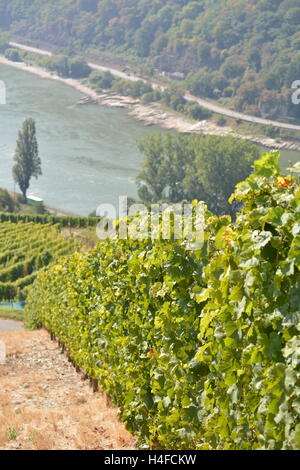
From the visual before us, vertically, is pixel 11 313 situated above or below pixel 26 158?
below

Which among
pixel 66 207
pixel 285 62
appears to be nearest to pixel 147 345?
pixel 66 207

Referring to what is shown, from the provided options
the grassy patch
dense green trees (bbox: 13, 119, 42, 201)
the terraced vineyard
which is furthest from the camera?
dense green trees (bbox: 13, 119, 42, 201)

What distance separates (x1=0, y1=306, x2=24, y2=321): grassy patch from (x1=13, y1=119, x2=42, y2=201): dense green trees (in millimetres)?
35982

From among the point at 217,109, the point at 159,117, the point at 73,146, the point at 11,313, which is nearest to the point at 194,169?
the point at 73,146

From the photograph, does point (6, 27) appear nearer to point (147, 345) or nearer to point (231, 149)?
point (231, 149)

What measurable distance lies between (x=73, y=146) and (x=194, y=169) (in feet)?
53.3

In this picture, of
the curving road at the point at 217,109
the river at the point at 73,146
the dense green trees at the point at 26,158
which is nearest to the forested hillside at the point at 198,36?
the curving road at the point at 217,109

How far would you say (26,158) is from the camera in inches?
2601

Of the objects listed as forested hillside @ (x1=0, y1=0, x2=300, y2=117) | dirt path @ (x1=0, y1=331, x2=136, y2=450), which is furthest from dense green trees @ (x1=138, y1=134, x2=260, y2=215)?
dirt path @ (x1=0, y1=331, x2=136, y2=450)

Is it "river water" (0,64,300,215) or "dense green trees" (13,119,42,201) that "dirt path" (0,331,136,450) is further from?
"dense green trees" (13,119,42,201)

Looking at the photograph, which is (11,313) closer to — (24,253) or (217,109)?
(24,253)

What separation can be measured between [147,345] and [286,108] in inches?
3702

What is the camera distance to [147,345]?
17.4 ft

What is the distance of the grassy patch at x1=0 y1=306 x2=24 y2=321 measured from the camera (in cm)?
2965
